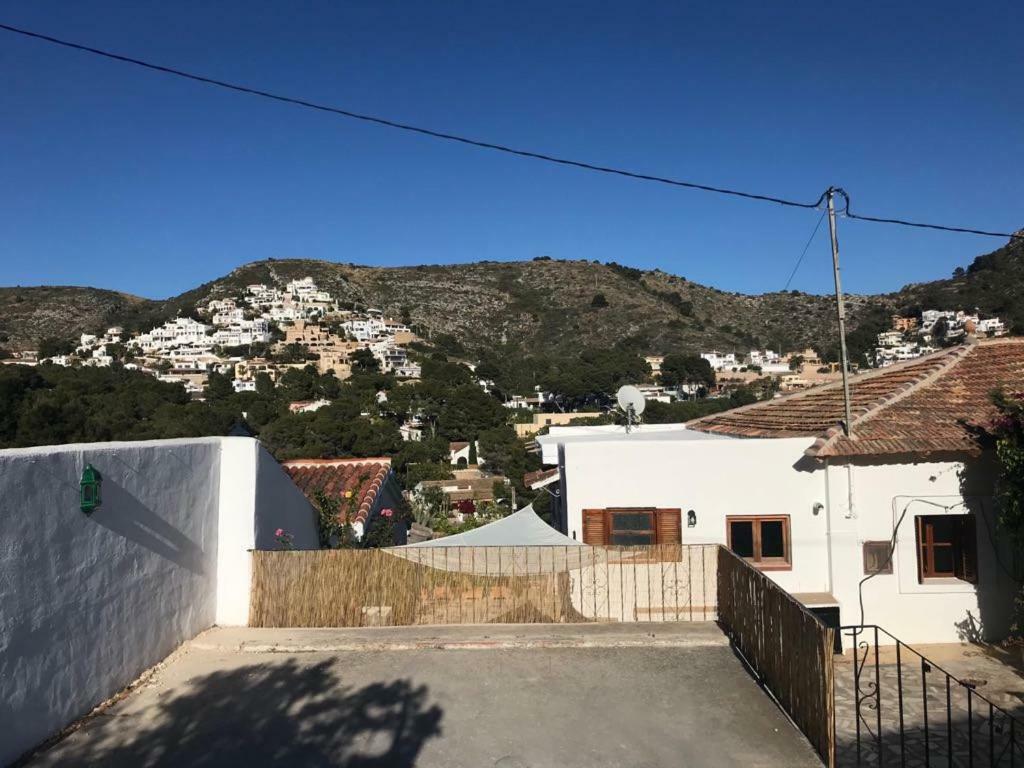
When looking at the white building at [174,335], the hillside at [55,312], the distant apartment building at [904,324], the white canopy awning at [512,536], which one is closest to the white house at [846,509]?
the white canopy awning at [512,536]

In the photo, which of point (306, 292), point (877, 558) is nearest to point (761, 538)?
point (877, 558)

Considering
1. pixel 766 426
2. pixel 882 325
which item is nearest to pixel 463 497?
pixel 766 426

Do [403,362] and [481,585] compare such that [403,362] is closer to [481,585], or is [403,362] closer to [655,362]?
[655,362]

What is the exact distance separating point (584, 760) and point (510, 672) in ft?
4.81

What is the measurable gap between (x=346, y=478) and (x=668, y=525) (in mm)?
6892

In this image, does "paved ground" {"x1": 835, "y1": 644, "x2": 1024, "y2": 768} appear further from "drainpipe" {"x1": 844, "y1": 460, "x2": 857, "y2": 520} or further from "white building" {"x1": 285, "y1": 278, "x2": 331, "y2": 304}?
"white building" {"x1": 285, "y1": 278, "x2": 331, "y2": 304}

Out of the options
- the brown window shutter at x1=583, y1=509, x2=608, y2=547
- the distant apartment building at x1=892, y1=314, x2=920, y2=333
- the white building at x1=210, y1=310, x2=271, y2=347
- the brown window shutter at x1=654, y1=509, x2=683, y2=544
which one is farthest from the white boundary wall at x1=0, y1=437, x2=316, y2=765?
the white building at x1=210, y1=310, x2=271, y2=347

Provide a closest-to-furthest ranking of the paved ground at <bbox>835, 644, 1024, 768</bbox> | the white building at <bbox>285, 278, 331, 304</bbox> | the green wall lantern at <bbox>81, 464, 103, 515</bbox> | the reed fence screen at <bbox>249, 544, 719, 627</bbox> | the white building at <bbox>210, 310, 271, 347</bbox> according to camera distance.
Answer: the green wall lantern at <bbox>81, 464, 103, 515</bbox>, the paved ground at <bbox>835, 644, 1024, 768</bbox>, the reed fence screen at <bbox>249, 544, 719, 627</bbox>, the white building at <bbox>210, 310, 271, 347</bbox>, the white building at <bbox>285, 278, 331, 304</bbox>

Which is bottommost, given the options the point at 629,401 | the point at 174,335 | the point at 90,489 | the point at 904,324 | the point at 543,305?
the point at 90,489

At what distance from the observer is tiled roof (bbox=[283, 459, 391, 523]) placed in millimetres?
12141

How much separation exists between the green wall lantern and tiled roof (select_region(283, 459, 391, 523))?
21.3 feet

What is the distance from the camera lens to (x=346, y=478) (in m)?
13.5

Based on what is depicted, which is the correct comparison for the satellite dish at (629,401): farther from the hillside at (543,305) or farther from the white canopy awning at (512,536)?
the hillside at (543,305)

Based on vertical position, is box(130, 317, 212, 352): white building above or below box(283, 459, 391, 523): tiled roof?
above
